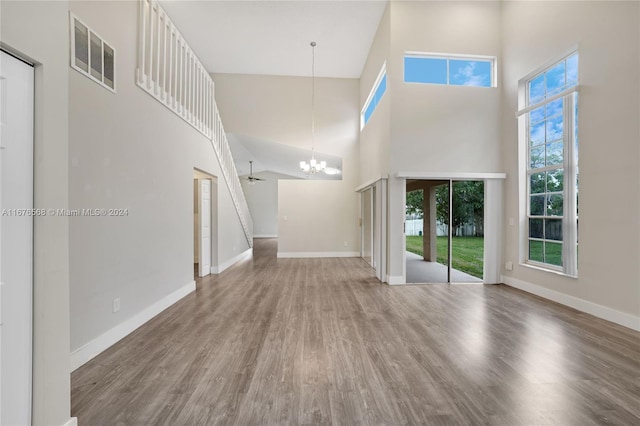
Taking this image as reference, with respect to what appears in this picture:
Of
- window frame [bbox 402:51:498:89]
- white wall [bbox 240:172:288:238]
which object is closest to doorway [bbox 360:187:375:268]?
window frame [bbox 402:51:498:89]

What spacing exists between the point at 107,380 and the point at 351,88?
913cm

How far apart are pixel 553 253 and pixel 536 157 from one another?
1670 millimetres

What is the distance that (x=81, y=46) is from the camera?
2.68 m

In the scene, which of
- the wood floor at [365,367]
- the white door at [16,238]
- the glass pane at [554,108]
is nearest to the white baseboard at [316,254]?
the wood floor at [365,367]

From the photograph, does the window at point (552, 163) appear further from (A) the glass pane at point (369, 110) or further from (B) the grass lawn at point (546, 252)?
(A) the glass pane at point (369, 110)

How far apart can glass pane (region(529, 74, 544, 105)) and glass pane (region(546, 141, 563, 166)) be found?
36.0 inches

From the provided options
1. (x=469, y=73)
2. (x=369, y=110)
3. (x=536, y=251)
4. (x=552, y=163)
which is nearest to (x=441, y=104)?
(x=469, y=73)

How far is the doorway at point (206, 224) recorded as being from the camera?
6055 mm

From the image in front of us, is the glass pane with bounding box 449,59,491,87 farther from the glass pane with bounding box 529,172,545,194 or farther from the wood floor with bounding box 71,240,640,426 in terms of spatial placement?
the wood floor with bounding box 71,240,640,426

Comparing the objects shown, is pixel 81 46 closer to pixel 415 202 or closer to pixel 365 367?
pixel 365 367

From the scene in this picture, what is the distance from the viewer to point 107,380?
2295 millimetres

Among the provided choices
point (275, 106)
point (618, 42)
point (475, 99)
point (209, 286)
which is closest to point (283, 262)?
point (209, 286)

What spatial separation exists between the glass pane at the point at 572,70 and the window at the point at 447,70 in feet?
4.78

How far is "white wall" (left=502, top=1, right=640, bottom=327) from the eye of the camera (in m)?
3.38
